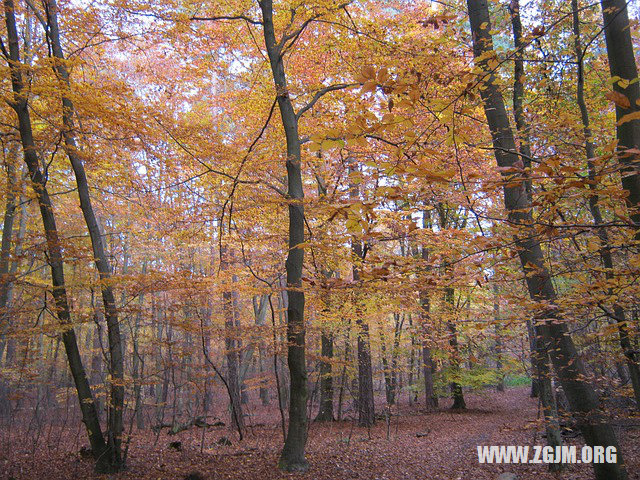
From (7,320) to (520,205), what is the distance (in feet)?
22.4

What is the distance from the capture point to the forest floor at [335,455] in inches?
238

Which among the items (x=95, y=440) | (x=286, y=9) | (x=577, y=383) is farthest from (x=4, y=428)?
(x=577, y=383)

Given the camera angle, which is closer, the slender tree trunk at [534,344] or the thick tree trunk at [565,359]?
the thick tree trunk at [565,359]

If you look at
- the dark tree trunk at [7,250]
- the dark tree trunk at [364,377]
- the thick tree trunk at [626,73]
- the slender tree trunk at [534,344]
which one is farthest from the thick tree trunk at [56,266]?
the thick tree trunk at [626,73]

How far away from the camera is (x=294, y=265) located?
253 inches

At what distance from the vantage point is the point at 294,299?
6418 millimetres

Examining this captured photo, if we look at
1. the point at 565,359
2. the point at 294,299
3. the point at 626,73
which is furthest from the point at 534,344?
the point at 626,73

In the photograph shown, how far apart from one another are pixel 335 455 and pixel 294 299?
3052 mm

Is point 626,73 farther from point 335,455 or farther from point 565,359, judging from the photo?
point 335,455

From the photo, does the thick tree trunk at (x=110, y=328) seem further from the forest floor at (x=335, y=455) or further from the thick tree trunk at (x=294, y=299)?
the thick tree trunk at (x=294, y=299)

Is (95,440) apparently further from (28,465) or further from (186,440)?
(186,440)

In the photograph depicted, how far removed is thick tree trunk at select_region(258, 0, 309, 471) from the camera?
19.8 feet

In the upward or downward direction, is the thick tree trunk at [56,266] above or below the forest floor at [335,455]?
above

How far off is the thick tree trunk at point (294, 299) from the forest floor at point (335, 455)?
1.19 feet
